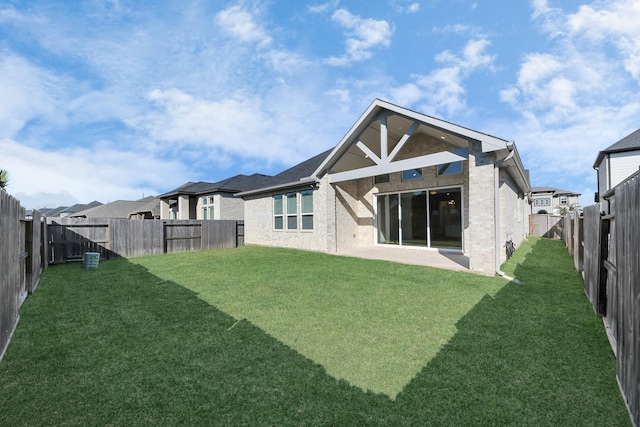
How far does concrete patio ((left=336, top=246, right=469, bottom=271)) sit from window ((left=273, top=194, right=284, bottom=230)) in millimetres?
4164

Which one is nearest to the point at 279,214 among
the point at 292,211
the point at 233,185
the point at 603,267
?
the point at 292,211

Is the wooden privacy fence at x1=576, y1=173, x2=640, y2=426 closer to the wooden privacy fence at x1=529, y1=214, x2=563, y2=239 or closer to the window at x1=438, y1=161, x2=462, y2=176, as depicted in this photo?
the window at x1=438, y1=161, x2=462, y2=176

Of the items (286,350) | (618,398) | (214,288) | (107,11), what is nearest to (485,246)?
(618,398)

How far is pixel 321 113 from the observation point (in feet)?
54.8

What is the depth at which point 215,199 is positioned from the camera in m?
21.3

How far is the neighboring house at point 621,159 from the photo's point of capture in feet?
56.3

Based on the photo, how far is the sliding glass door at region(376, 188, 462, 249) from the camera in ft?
37.0

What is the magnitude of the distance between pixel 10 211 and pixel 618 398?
792cm

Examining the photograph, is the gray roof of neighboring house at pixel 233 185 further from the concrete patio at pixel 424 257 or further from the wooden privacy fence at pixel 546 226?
the wooden privacy fence at pixel 546 226

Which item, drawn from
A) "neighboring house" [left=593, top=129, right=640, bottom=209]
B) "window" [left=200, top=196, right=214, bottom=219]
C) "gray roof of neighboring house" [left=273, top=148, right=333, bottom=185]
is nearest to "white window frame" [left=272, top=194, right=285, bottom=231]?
"gray roof of neighboring house" [left=273, top=148, right=333, bottom=185]

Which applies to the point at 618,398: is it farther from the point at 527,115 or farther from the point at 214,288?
the point at 527,115

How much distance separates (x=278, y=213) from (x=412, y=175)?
711 cm


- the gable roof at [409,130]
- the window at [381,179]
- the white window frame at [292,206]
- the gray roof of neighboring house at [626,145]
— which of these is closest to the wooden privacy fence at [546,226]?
the gray roof of neighboring house at [626,145]

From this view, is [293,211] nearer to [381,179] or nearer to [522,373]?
[381,179]
